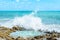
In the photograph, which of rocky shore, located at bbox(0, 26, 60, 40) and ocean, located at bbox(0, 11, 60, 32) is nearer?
rocky shore, located at bbox(0, 26, 60, 40)

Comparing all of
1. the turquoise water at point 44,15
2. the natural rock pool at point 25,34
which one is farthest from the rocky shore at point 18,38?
the turquoise water at point 44,15

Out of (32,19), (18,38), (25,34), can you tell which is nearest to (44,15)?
(32,19)

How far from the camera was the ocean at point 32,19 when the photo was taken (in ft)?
11.4

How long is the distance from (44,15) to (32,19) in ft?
0.81

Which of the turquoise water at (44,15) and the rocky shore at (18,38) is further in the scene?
the turquoise water at (44,15)

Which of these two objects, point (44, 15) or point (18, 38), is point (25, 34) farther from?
point (44, 15)

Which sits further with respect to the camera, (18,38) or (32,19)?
(32,19)

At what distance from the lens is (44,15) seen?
3514 millimetres

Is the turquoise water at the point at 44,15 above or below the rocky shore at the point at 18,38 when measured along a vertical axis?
above

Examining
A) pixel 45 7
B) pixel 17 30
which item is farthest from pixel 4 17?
pixel 45 7

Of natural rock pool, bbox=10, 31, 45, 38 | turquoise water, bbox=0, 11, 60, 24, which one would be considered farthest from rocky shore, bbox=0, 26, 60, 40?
turquoise water, bbox=0, 11, 60, 24

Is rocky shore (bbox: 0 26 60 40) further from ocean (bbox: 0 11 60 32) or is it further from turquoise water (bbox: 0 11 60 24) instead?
turquoise water (bbox: 0 11 60 24)

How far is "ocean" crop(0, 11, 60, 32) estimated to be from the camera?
348 cm

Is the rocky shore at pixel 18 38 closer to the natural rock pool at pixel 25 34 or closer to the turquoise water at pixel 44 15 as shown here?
the natural rock pool at pixel 25 34
